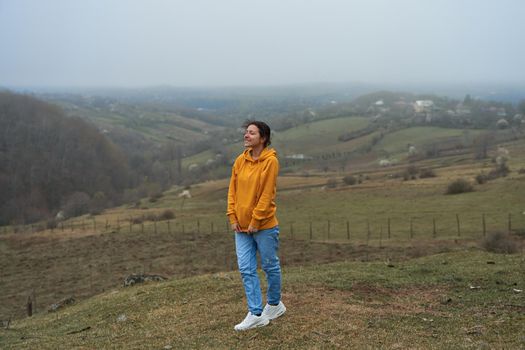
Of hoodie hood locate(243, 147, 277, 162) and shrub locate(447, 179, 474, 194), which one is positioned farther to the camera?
shrub locate(447, 179, 474, 194)

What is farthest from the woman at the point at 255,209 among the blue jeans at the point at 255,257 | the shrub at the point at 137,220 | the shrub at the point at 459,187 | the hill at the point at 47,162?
the hill at the point at 47,162

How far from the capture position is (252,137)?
9.02m

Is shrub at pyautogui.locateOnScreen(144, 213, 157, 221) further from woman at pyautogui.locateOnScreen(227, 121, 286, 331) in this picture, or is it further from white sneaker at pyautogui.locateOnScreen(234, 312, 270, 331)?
woman at pyautogui.locateOnScreen(227, 121, 286, 331)

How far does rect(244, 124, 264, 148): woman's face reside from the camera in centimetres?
899

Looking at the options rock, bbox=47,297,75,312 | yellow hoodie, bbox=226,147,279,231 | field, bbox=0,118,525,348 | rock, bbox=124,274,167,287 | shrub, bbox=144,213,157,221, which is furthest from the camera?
shrub, bbox=144,213,157,221

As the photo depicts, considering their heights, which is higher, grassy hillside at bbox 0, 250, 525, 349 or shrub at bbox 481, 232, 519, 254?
grassy hillside at bbox 0, 250, 525, 349

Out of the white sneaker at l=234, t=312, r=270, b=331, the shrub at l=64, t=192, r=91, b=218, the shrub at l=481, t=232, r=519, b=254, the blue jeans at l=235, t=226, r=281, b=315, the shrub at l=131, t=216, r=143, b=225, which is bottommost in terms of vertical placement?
the shrub at l=64, t=192, r=91, b=218

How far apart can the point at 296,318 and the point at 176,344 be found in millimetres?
2310

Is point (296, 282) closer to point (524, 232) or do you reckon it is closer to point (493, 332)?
point (493, 332)

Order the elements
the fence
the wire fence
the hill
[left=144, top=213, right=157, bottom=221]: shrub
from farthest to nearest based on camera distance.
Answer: the hill, [left=144, top=213, right=157, bottom=221]: shrub, the wire fence, the fence

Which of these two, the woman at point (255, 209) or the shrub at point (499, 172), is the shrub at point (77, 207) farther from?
the woman at point (255, 209)

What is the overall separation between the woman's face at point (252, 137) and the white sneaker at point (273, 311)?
307 cm

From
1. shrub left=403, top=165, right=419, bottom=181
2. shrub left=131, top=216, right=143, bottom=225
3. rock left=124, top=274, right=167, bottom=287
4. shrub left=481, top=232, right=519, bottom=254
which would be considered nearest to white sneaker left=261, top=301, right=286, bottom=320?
rock left=124, top=274, right=167, bottom=287

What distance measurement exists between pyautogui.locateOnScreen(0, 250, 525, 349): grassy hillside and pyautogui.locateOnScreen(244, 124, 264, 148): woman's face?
131 inches
